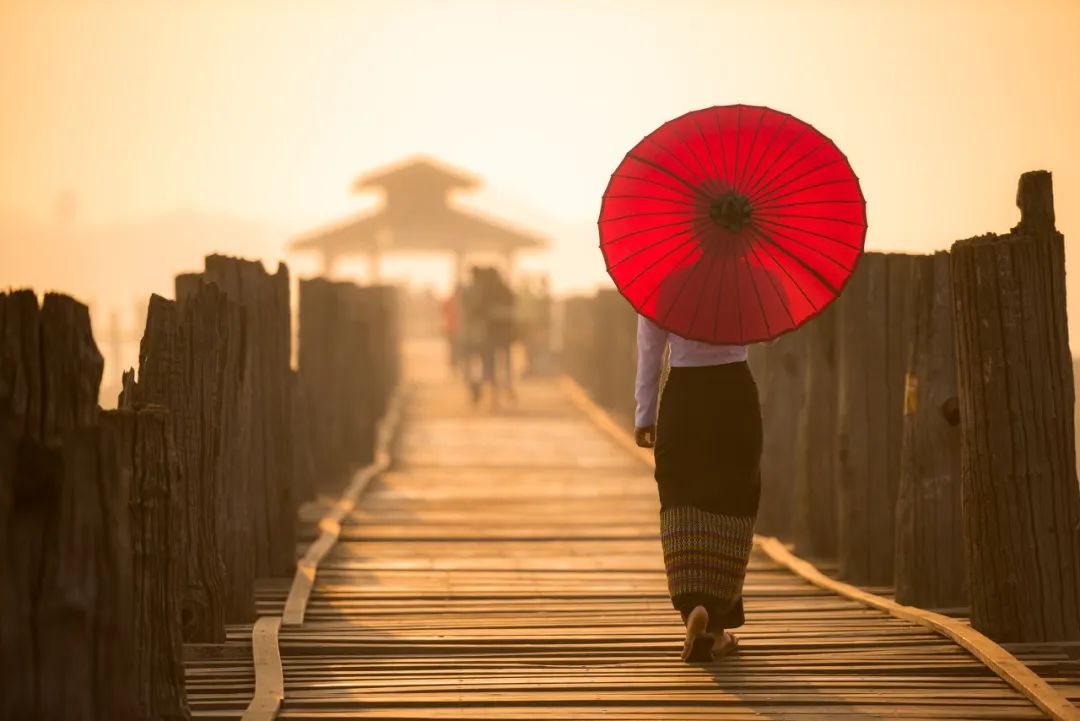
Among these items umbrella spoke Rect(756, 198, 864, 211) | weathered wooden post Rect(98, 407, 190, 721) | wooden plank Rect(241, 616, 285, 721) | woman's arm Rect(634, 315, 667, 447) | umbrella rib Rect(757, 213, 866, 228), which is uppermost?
umbrella spoke Rect(756, 198, 864, 211)

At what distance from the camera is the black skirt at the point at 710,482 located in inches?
259

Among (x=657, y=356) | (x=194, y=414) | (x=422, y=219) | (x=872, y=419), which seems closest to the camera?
(x=657, y=356)

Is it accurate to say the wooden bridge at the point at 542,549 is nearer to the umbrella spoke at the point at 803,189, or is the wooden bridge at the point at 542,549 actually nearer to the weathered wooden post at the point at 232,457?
the weathered wooden post at the point at 232,457

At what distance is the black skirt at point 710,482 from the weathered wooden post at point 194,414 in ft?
5.52

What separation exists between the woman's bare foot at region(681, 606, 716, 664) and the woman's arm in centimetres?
72

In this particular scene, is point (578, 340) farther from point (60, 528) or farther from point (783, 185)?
point (60, 528)

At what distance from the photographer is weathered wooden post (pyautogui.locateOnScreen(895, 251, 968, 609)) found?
7.47 metres

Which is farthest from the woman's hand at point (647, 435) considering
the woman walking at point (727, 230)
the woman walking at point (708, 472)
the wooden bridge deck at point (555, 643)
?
the wooden bridge deck at point (555, 643)

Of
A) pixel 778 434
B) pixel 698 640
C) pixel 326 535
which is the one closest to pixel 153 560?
pixel 698 640

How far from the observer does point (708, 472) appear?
21.7 ft

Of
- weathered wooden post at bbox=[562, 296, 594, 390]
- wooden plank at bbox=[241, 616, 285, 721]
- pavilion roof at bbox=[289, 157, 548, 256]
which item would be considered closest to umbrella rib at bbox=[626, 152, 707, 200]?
wooden plank at bbox=[241, 616, 285, 721]

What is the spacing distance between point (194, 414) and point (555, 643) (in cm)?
160

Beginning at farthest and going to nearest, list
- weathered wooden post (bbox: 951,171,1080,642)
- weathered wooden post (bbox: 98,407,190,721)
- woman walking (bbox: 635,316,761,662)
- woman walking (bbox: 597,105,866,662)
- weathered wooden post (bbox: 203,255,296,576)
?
weathered wooden post (bbox: 203,255,296,576), woman walking (bbox: 635,316,761,662), weathered wooden post (bbox: 951,171,1080,642), woman walking (bbox: 597,105,866,662), weathered wooden post (bbox: 98,407,190,721)

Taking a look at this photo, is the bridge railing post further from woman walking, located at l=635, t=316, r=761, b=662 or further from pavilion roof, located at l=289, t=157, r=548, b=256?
pavilion roof, located at l=289, t=157, r=548, b=256
